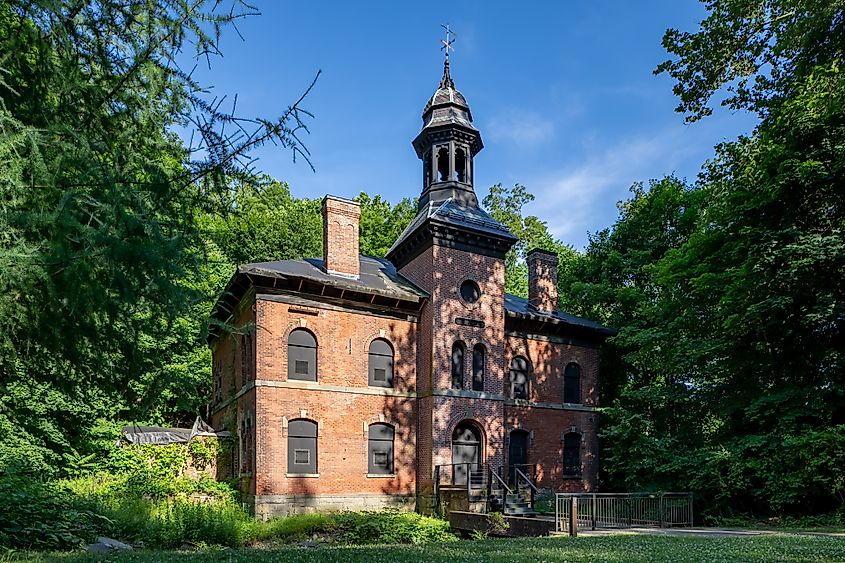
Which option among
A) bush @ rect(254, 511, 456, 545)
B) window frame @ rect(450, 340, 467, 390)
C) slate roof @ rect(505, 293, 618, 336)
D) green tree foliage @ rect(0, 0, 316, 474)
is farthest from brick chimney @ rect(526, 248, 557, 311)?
green tree foliage @ rect(0, 0, 316, 474)

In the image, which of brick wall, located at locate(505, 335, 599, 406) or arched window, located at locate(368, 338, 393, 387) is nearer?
arched window, located at locate(368, 338, 393, 387)

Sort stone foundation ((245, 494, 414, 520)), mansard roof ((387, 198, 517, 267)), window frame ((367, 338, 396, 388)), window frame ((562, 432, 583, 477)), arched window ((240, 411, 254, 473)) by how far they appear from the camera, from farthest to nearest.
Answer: window frame ((562, 432, 583, 477)) < mansard roof ((387, 198, 517, 267)) < window frame ((367, 338, 396, 388)) < arched window ((240, 411, 254, 473)) < stone foundation ((245, 494, 414, 520))

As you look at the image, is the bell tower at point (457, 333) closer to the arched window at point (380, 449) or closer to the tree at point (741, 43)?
the arched window at point (380, 449)

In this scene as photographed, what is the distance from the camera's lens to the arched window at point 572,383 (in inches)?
934

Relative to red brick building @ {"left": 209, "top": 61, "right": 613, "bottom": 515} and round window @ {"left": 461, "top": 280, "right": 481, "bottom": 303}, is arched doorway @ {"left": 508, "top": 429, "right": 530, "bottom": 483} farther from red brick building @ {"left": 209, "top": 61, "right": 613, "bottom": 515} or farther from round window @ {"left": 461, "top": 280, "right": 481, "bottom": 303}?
round window @ {"left": 461, "top": 280, "right": 481, "bottom": 303}

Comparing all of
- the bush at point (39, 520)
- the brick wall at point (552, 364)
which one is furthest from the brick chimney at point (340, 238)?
the bush at point (39, 520)

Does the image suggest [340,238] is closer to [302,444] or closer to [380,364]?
[380,364]

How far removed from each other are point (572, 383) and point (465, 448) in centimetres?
597

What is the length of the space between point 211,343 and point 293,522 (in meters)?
12.1

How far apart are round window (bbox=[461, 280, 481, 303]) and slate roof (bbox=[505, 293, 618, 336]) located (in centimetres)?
154

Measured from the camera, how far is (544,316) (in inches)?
898

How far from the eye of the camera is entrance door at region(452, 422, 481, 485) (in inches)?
768

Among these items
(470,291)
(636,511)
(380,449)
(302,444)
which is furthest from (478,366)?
(636,511)

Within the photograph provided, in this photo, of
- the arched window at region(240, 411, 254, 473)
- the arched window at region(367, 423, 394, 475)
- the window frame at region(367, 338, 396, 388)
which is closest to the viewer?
the arched window at region(240, 411, 254, 473)
